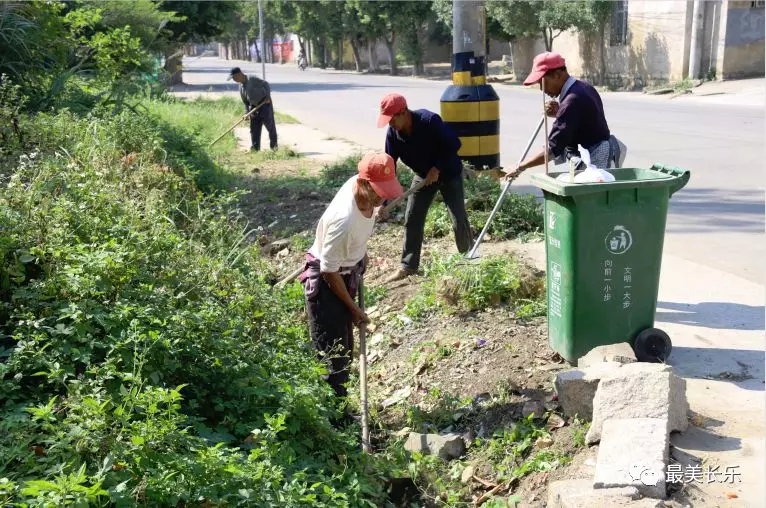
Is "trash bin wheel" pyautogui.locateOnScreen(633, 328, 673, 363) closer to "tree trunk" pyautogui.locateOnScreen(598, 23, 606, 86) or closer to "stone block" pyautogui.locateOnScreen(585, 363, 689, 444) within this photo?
"stone block" pyautogui.locateOnScreen(585, 363, 689, 444)

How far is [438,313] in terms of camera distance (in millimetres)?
5820

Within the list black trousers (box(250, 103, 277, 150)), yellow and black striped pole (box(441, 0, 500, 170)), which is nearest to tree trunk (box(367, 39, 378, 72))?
black trousers (box(250, 103, 277, 150))

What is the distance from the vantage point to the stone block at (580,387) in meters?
4.09

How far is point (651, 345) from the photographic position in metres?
4.65

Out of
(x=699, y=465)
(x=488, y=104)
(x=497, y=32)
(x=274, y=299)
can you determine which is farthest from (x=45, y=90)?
(x=497, y=32)

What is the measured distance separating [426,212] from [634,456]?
11.5ft

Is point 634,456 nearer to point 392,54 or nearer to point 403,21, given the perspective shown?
point 403,21

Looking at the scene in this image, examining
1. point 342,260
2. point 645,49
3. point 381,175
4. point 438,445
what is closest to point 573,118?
point 381,175

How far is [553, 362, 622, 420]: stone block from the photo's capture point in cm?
409

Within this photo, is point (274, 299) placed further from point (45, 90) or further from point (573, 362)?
point (45, 90)

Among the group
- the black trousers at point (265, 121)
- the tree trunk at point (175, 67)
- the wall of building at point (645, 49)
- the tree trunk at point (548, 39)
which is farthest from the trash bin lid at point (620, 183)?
the tree trunk at point (175, 67)

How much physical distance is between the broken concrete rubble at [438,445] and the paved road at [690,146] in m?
3.31

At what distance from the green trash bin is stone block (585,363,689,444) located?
0.71 meters

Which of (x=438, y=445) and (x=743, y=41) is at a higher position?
(x=743, y=41)
